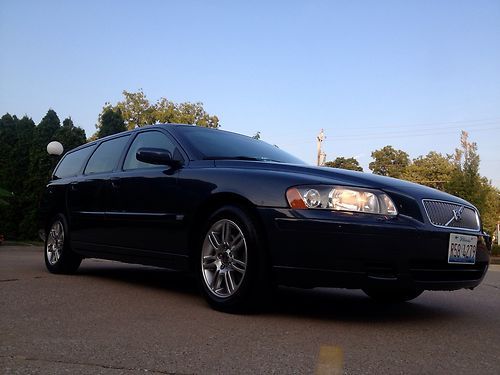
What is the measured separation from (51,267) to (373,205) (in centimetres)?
438

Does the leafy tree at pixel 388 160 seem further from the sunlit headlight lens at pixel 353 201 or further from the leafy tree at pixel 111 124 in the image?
the sunlit headlight lens at pixel 353 201

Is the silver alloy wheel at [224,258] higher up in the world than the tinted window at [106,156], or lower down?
lower down

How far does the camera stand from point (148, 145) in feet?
17.6

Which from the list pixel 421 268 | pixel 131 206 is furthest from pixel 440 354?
pixel 131 206

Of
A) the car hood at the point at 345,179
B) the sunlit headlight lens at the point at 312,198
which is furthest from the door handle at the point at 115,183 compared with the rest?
the sunlit headlight lens at the point at 312,198

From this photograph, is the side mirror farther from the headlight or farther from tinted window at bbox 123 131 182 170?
the headlight

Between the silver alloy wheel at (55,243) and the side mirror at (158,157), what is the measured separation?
229 centimetres

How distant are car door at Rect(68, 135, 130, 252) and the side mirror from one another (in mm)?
1029

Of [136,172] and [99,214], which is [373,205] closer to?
[136,172]

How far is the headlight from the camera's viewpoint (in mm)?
3639

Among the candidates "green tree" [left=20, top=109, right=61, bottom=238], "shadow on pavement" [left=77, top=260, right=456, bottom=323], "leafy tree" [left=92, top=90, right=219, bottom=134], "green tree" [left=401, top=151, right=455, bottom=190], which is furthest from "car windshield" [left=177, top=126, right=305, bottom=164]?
"green tree" [left=401, top=151, right=455, bottom=190]

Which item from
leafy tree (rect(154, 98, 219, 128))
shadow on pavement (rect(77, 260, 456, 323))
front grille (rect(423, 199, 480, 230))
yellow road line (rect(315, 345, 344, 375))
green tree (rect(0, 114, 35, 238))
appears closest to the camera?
yellow road line (rect(315, 345, 344, 375))

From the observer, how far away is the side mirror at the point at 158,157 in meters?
4.64

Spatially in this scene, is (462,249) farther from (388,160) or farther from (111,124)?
(388,160)
